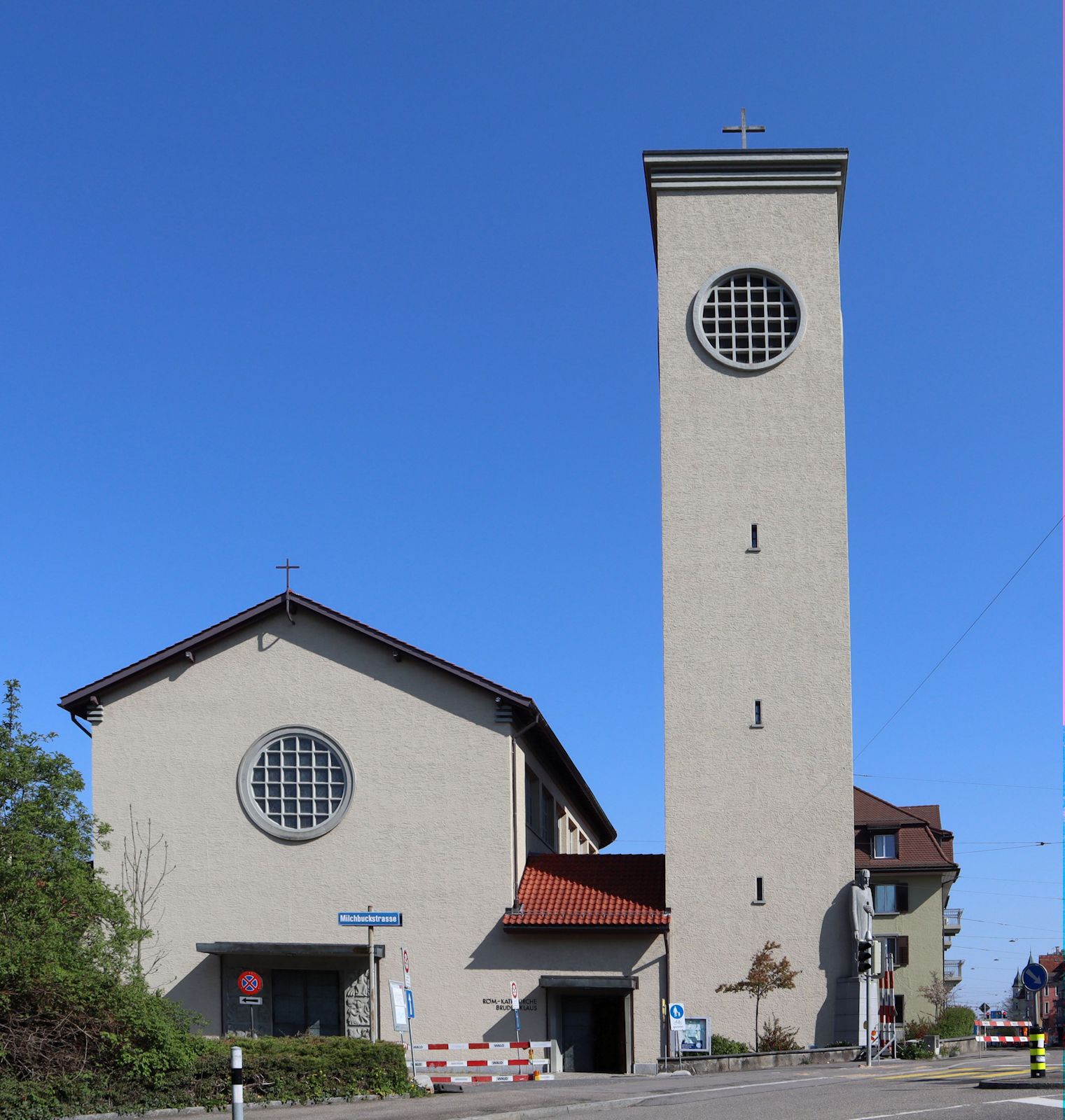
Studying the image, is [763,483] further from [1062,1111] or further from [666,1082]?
[1062,1111]

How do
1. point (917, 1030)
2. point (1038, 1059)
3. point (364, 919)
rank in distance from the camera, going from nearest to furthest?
point (1038, 1059) < point (364, 919) < point (917, 1030)

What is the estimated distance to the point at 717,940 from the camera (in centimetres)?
3134

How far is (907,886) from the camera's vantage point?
54625 mm

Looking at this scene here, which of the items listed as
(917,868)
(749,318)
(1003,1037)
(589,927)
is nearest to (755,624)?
(749,318)

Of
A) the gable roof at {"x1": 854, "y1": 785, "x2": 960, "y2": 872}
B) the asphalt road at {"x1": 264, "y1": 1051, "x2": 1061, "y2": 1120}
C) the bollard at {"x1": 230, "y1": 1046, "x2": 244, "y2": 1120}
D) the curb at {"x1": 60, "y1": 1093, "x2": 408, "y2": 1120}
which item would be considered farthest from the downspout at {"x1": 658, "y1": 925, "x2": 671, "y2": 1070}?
the gable roof at {"x1": 854, "y1": 785, "x2": 960, "y2": 872}

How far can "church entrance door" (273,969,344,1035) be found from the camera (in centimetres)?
3194

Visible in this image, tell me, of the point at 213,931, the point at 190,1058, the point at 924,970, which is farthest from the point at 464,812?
the point at 924,970

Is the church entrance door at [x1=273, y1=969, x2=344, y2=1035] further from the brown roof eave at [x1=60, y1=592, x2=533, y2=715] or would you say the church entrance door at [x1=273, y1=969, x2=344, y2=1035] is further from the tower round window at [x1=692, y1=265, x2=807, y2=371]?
the tower round window at [x1=692, y1=265, x2=807, y2=371]

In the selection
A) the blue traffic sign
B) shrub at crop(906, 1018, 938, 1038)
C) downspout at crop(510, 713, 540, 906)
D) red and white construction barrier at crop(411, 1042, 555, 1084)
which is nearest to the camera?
the blue traffic sign

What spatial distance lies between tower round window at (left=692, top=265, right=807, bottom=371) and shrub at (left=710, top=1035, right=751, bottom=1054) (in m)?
Answer: 14.9

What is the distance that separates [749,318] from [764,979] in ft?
49.1

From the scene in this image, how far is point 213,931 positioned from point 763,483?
52.2ft

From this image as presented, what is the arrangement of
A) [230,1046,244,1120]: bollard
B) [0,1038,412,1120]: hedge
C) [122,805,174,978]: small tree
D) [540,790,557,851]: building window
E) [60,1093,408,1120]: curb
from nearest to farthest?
[230,1046,244,1120]: bollard
[0,1038,412,1120]: hedge
[60,1093,408,1120]: curb
[122,805,174,978]: small tree
[540,790,557,851]: building window

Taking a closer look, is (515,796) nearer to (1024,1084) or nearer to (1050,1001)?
(1024,1084)
